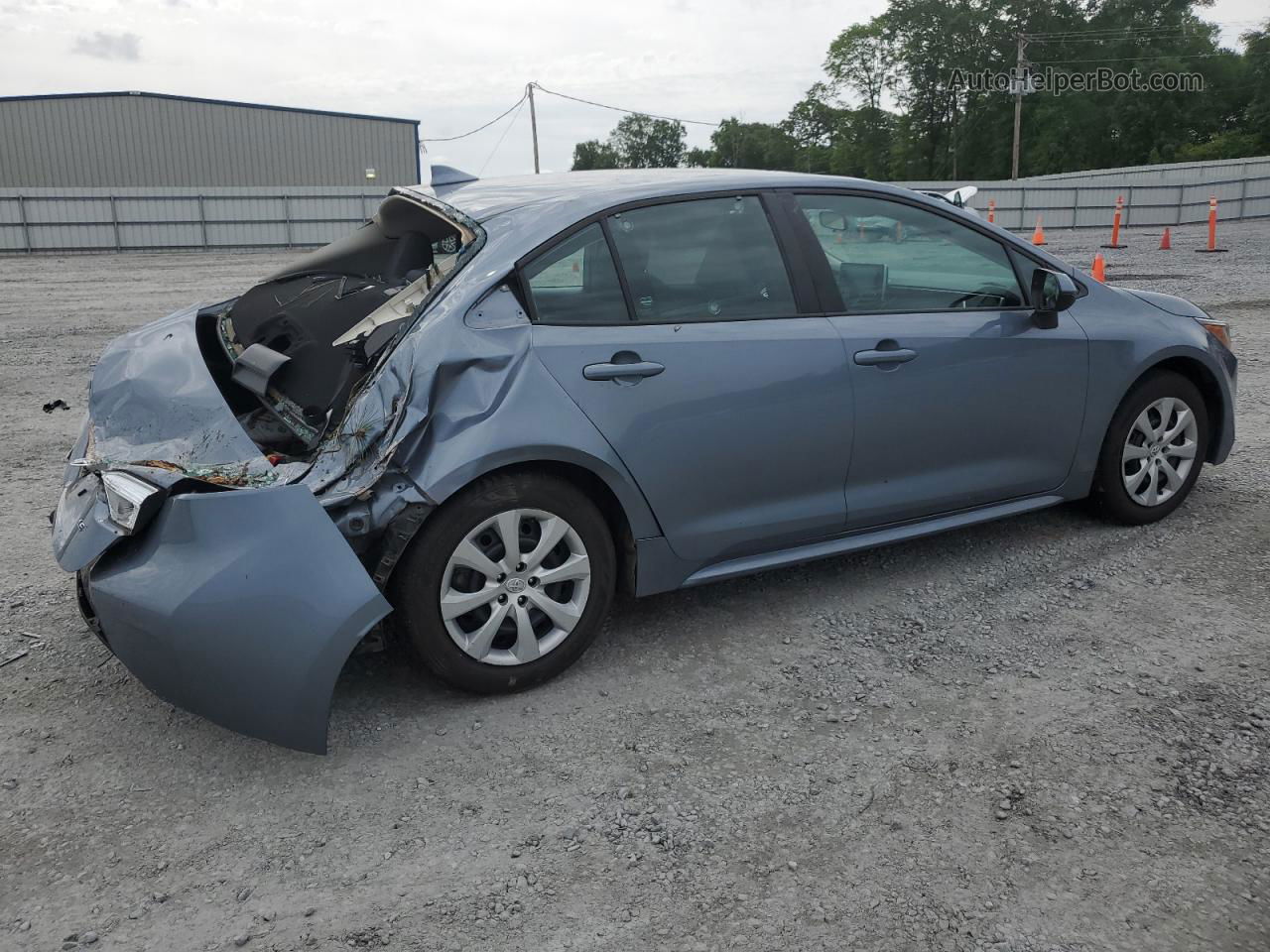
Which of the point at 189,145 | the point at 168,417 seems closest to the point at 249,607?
the point at 168,417

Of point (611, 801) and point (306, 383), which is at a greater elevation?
point (306, 383)

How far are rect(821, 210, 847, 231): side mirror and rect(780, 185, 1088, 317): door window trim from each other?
0.26ft

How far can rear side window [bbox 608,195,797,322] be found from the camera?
12.1 feet

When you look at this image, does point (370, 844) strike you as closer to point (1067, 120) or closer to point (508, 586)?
point (508, 586)

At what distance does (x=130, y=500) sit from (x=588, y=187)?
6.08ft

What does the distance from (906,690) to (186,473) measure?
2318 mm

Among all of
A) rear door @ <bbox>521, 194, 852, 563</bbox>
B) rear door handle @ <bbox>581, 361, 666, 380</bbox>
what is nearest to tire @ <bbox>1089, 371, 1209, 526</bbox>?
rear door @ <bbox>521, 194, 852, 563</bbox>

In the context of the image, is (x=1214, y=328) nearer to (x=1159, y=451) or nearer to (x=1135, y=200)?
(x=1159, y=451)

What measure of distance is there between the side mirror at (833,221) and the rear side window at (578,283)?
0.90m

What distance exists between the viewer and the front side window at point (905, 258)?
407cm

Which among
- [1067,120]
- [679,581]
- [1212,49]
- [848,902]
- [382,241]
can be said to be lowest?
[848,902]

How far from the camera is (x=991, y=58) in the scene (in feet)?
219

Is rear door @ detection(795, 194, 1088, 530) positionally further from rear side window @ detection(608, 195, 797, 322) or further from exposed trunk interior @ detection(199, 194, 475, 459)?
exposed trunk interior @ detection(199, 194, 475, 459)

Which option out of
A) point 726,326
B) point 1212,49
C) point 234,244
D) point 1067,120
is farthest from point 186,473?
point 1212,49
